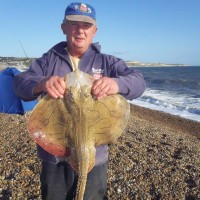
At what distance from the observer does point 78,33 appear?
3244 mm

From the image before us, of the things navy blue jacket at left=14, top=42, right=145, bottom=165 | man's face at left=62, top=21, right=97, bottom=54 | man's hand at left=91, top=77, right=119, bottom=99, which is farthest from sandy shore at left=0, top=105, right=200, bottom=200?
man's hand at left=91, top=77, right=119, bottom=99

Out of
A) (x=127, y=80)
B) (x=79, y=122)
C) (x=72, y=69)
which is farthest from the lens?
(x=72, y=69)

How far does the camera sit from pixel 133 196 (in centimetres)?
594

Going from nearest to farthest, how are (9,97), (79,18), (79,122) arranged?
(79,122)
(79,18)
(9,97)

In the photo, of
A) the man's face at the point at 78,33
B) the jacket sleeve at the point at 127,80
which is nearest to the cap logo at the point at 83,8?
the man's face at the point at 78,33

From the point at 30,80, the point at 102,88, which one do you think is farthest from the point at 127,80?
the point at 30,80

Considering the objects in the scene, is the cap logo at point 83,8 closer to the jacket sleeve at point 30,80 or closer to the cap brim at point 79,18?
the cap brim at point 79,18

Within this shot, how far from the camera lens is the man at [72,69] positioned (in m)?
3.18

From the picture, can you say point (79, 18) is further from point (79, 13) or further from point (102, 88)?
point (102, 88)

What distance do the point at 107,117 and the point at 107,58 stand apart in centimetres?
89

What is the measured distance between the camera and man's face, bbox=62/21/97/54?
3234 millimetres

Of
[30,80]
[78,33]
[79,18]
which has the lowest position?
[30,80]

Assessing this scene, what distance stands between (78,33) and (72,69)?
0.39m

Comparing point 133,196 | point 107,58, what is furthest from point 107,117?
point 133,196
